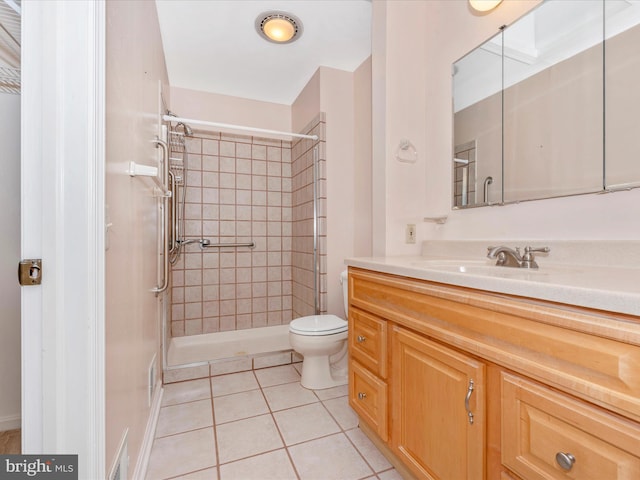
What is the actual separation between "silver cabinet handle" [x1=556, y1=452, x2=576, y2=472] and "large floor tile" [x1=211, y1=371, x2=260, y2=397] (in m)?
1.74

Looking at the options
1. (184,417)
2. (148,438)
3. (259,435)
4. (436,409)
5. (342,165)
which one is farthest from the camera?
(342,165)

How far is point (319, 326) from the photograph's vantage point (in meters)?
1.97

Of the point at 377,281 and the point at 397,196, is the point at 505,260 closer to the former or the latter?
the point at 377,281

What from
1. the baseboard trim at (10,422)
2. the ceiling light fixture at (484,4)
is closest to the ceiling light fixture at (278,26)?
the ceiling light fixture at (484,4)

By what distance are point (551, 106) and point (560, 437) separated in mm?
1167

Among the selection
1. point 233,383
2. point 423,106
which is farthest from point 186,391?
point 423,106

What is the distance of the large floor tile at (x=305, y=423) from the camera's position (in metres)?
1.49

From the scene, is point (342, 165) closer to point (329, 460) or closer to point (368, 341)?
point (368, 341)

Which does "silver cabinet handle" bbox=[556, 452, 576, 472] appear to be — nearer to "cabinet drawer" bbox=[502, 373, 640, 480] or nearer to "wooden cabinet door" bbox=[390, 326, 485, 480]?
"cabinet drawer" bbox=[502, 373, 640, 480]

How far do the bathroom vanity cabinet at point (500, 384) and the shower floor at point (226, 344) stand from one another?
1543 millimetres

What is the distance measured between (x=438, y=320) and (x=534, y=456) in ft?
1.19

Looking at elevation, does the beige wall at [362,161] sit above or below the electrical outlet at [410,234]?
above

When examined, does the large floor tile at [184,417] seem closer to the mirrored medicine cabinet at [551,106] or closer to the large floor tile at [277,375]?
the large floor tile at [277,375]

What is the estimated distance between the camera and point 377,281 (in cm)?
123
